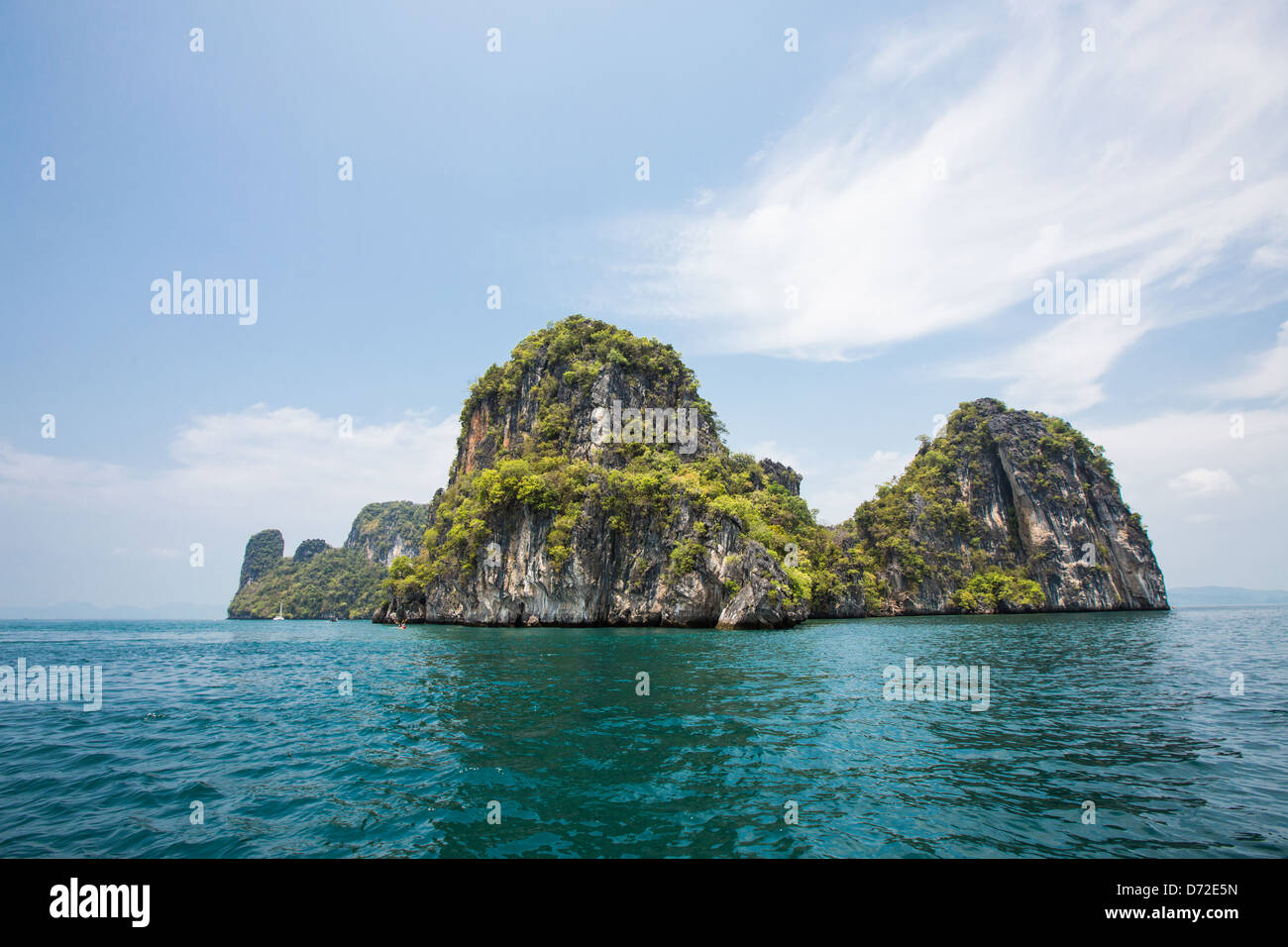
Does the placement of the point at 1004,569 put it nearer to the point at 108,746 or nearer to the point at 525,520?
the point at 525,520

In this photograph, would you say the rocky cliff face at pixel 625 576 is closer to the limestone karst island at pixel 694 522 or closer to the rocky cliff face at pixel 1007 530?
the limestone karst island at pixel 694 522

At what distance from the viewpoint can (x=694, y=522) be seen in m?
46.1

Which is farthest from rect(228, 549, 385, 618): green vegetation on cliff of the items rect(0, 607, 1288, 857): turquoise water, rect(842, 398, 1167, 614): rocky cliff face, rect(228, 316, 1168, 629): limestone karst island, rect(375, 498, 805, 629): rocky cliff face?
rect(0, 607, 1288, 857): turquoise water

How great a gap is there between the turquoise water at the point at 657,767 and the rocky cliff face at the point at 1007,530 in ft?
179

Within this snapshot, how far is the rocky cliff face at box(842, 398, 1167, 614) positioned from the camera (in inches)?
2788

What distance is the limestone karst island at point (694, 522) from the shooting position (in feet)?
154

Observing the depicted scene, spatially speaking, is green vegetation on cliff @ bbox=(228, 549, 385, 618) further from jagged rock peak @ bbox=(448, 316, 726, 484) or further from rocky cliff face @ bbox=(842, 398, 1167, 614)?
rocky cliff face @ bbox=(842, 398, 1167, 614)

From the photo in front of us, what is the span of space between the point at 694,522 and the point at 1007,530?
6228cm

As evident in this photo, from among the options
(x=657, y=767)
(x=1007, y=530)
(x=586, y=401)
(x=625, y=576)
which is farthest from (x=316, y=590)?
(x=1007, y=530)

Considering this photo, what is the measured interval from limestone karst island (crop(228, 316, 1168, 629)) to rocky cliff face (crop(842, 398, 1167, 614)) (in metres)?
0.26

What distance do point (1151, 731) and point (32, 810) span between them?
67.4 ft
